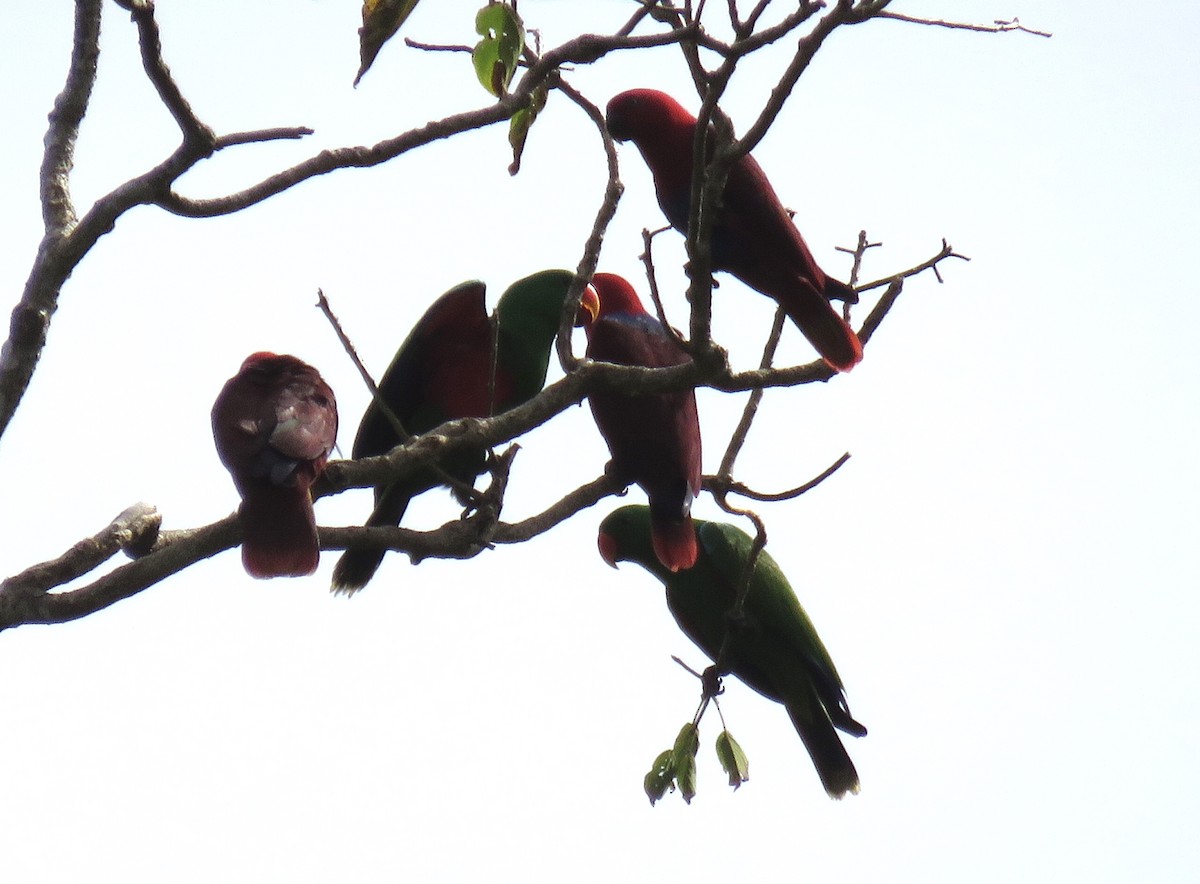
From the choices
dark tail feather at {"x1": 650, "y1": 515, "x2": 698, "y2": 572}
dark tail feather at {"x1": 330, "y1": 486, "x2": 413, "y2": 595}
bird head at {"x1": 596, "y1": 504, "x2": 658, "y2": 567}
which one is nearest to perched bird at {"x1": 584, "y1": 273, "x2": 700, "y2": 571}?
dark tail feather at {"x1": 650, "y1": 515, "x2": 698, "y2": 572}

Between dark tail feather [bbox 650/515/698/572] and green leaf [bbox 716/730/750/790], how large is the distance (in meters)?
0.69

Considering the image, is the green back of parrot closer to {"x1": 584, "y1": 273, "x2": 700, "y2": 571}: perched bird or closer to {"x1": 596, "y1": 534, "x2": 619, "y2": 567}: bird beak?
{"x1": 584, "y1": 273, "x2": 700, "y2": 571}: perched bird

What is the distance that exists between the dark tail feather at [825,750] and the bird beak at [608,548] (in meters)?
0.94

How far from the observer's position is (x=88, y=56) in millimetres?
2547

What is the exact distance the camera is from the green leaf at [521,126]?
2924mm

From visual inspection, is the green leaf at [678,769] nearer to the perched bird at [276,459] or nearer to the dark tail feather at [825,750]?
the perched bird at [276,459]

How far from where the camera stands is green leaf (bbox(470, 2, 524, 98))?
2.49m

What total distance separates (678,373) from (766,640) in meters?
2.32

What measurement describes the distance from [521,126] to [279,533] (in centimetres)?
111

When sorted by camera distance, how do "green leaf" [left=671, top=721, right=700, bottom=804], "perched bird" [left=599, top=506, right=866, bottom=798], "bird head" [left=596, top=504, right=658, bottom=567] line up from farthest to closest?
"bird head" [left=596, top=504, right=658, bottom=567], "perched bird" [left=599, top=506, right=866, bottom=798], "green leaf" [left=671, top=721, right=700, bottom=804]

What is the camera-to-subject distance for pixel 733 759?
318cm

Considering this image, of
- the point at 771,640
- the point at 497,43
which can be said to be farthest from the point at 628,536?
the point at 497,43

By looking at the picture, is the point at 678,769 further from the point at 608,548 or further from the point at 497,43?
the point at 608,548

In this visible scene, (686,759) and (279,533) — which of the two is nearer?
(279,533)
